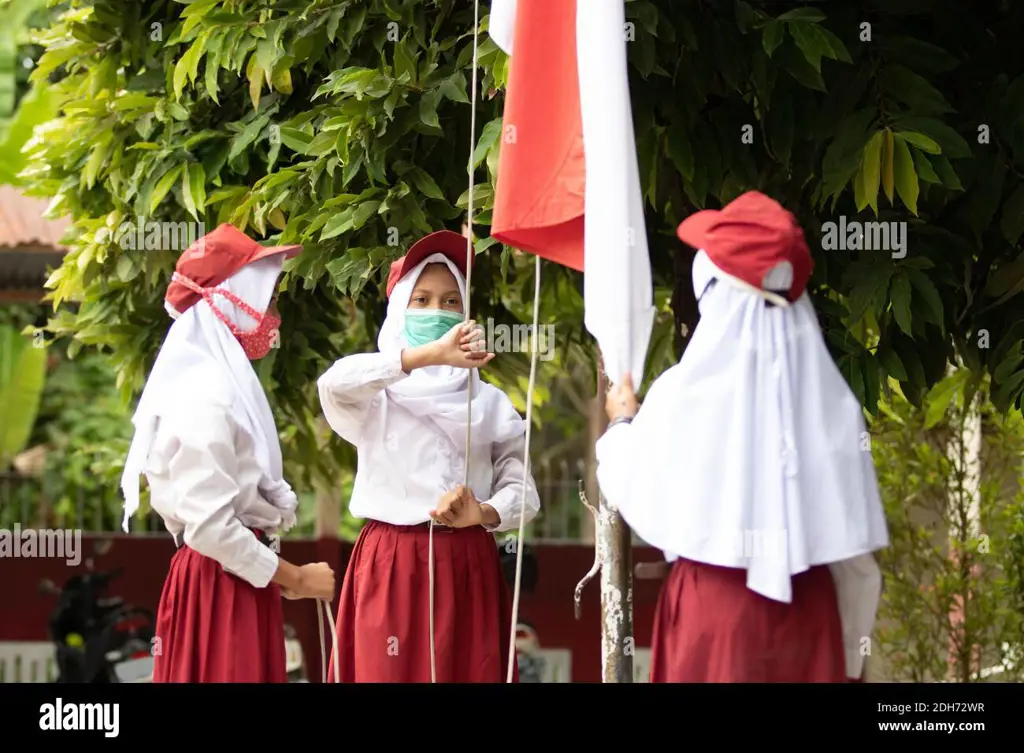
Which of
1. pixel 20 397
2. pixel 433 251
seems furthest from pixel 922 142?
pixel 20 397

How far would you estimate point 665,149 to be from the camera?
4387 mm

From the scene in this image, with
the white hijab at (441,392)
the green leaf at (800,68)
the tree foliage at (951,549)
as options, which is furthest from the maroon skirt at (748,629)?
the tree foliage at (951,549)

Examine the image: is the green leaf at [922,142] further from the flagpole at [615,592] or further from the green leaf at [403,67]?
the green leaf at [403,67]

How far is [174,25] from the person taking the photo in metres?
5.23

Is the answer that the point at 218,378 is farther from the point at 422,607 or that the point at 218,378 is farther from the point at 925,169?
the point at 925,169

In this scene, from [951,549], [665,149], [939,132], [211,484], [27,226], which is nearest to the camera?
[211,484]

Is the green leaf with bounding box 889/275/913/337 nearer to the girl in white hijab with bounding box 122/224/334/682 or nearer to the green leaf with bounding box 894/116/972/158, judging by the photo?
the green leaf with bounding box 894/116/972/158

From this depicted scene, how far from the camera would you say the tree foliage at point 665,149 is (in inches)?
167

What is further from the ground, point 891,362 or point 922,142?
point 922,142

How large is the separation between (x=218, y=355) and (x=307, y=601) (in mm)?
3671

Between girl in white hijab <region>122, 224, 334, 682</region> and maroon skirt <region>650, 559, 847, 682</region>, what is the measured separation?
101 cm

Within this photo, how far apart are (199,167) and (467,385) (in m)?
1.40

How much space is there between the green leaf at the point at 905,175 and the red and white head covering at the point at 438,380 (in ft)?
3.98

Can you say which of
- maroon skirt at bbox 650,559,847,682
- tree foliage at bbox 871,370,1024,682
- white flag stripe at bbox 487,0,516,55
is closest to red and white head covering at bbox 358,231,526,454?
white flag stripe at bbox 487,0,516,55
